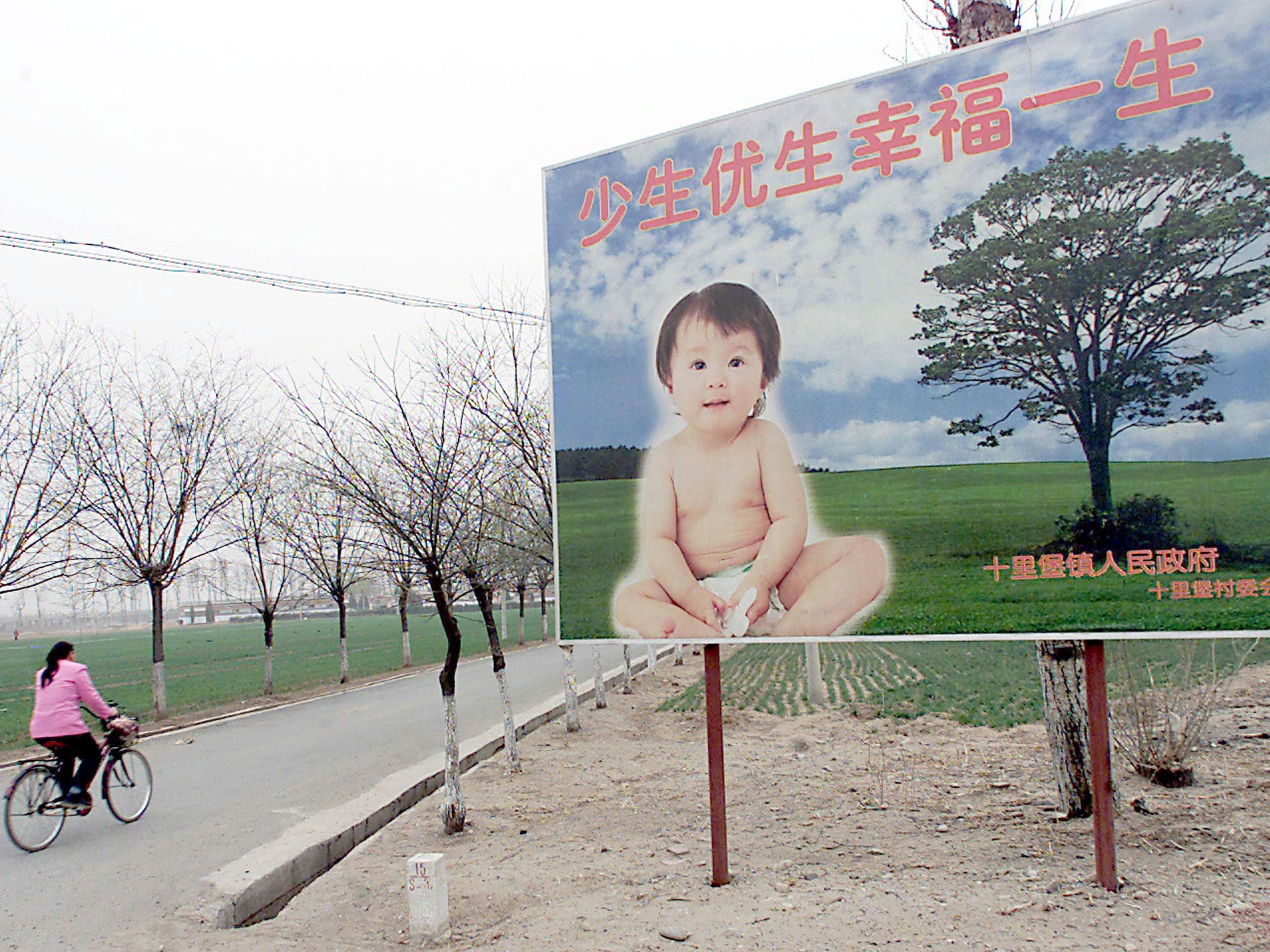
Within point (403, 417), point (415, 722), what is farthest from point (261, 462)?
point (403, 417)

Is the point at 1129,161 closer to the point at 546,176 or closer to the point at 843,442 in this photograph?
the point at 843,442

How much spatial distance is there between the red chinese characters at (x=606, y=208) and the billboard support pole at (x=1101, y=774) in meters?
3.90

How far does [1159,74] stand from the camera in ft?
16.3

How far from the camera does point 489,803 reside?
9.05 metres

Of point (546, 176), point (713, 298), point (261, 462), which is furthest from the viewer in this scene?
point (261, 462)

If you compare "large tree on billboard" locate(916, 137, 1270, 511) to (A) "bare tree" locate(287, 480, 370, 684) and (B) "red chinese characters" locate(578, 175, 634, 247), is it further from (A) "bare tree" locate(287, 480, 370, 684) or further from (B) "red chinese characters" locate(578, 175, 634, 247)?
(A) "bare tree" locate(287, 480, 370, 684)

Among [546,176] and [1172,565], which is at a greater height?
[546,176]

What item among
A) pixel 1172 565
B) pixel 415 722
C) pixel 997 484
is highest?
pixel 997 484

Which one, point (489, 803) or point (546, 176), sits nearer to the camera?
point (546, 176)

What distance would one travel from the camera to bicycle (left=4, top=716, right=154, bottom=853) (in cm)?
787

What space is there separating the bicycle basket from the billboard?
4.67 m

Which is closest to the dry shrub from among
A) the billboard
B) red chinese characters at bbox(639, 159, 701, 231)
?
the billboard

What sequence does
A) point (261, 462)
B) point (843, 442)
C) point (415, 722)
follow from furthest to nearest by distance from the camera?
1. point (261, 462)
2. point (415, 722)
3. point (843, 442)

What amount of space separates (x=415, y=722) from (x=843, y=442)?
38.0ft
